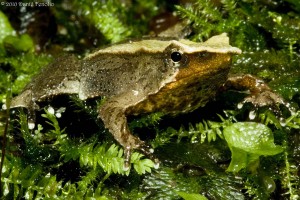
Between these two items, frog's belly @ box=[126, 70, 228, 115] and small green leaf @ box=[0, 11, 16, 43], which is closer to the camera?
frog's belly @ box=[126, 70, 228, 115]

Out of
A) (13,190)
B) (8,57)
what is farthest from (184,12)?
(13,190)

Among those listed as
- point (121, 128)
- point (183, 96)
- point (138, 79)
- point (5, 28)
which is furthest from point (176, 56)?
point (5, 28)

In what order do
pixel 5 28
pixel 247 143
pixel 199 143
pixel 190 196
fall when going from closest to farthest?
pixel 190 196, pixel 247 143, pixel 199 143, pixel 5 28

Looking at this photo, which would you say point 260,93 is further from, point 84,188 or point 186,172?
point 84,188

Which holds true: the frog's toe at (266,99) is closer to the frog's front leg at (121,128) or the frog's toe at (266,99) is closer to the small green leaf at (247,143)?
the small green leaf at (247,143)

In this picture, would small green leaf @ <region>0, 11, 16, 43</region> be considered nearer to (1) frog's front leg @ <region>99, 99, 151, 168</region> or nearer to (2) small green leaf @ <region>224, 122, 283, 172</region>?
(1) frog's front leg @ <region>99, 99, 151, 168</region>

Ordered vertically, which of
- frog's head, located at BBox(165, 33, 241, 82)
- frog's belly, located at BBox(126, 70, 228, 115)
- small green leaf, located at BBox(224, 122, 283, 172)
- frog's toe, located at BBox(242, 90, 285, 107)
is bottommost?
small green leaf, located at BBox(224, 122, 283, 172)

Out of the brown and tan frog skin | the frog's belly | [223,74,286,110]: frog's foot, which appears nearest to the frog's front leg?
the brown and tan frog skin

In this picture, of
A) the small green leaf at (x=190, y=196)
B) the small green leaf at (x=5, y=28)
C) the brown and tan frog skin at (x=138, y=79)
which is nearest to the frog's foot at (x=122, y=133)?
the brown and tan frog skin at (x=138, y=79)

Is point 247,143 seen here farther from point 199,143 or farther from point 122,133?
point 122,133
